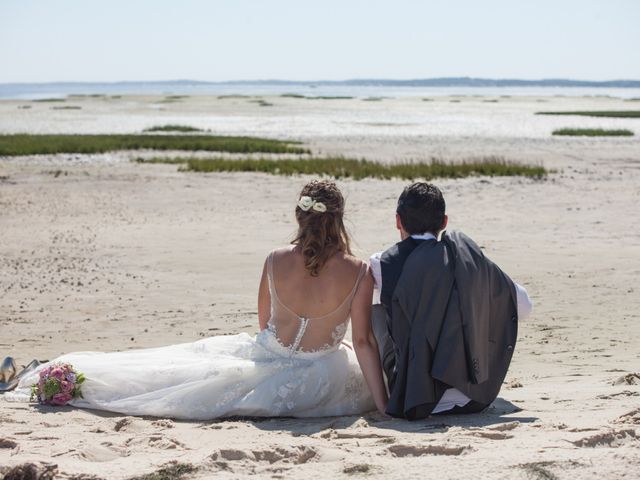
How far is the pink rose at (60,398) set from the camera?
5242mm

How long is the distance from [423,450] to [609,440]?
795 mm

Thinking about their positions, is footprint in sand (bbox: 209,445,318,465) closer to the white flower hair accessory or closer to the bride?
the bride

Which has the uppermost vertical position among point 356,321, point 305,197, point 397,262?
point 305,197

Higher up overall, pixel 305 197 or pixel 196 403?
pixel 305 197

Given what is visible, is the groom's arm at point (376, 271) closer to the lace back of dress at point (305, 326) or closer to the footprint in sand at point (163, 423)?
the lace back of dress at point (305, 326)

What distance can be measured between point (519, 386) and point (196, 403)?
221 cm

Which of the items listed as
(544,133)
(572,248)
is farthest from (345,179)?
(544,133)

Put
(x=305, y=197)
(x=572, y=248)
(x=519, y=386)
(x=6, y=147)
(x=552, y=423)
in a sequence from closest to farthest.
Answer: (x=552, y=423), (x=305, y=197), (x=519, y=386), (x=572, y=248), (x=6, y=147)

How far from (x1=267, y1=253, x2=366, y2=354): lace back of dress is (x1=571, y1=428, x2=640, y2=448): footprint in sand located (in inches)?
65.5

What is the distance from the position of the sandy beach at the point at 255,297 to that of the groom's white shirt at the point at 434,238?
0.10 meters

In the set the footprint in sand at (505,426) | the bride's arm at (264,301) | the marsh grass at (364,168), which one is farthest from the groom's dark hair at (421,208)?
the marsh grass at (364,168)

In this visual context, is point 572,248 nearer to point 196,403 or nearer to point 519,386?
point 519,386

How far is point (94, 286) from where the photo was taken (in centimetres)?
1039

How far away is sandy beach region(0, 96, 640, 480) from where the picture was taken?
4047 mm
